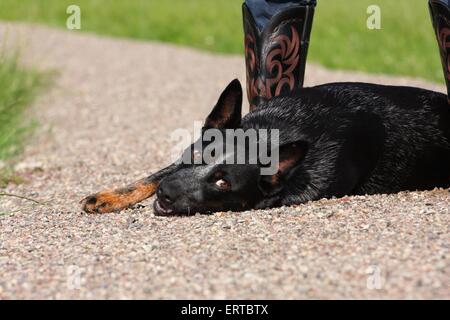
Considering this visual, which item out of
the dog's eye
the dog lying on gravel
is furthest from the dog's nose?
the dog's eye

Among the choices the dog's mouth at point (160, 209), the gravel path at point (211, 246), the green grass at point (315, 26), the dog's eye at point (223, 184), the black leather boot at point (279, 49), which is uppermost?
the green grass at point (315, 26)

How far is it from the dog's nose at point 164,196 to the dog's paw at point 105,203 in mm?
444

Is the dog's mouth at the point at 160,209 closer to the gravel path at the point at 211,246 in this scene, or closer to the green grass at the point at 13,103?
the gravel path at the point at 211,246

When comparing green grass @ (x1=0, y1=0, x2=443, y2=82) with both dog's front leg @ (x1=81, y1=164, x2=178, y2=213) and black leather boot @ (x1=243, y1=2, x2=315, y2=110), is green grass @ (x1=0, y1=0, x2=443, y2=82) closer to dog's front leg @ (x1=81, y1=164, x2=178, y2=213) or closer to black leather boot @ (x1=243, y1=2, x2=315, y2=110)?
black leather boot @ (x1=243, y1=2, x2=315, y2=110)

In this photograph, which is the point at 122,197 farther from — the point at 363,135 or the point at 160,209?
the point at 363,135

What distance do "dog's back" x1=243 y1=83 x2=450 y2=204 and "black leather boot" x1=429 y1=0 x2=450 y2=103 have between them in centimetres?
23

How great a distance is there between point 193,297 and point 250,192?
140 cm

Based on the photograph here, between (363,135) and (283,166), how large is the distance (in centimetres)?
53

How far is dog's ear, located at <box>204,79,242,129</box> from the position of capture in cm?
488

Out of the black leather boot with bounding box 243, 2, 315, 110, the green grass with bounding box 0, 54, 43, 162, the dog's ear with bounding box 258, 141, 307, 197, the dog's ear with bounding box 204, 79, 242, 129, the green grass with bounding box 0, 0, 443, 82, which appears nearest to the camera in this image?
the dog's ear with bounding box 258, 141, 307, 197

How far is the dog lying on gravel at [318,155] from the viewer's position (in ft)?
15.4

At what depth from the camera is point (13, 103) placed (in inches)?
291

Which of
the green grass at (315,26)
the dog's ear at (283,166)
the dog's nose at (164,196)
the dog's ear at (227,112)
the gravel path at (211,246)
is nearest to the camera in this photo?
the gravel path at (211,246)

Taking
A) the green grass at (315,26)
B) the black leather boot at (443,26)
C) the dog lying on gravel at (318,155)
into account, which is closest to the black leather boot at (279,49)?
the dog lying on gravel at (318,155)
